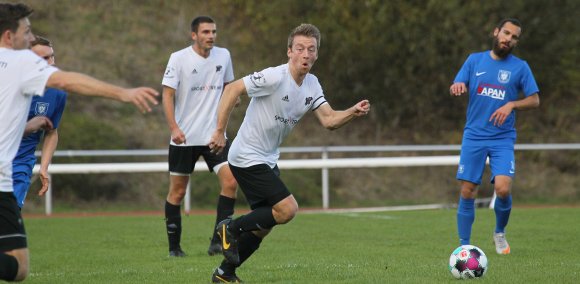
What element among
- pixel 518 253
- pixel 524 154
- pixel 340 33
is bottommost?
pixel 524 154

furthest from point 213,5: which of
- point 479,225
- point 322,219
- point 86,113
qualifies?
point 479,225

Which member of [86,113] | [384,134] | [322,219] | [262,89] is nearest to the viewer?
[262,89]

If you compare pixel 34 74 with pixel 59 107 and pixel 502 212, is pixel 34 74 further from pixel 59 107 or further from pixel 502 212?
pixel 502 212

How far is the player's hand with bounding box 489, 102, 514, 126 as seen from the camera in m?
9.19

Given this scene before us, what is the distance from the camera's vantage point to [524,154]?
2441 cm

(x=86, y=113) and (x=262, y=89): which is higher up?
(x=262, y=89)

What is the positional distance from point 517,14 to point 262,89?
18201mm

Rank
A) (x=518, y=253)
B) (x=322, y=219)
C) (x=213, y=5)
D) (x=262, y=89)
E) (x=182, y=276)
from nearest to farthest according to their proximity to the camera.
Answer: (x=262, y=89) → (x=182, y=276) → (x=518, y=253) → (x=322, y=219) → (x=213, y=5)

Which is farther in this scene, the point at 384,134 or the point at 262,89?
the point at 384,134

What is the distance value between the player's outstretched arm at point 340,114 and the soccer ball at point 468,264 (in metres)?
1.34

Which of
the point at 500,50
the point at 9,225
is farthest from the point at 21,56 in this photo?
the point at 500,50

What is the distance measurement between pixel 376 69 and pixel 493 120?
52.2ft

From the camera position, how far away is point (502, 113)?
30.1 ft

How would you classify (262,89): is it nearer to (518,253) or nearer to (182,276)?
(182,276)
